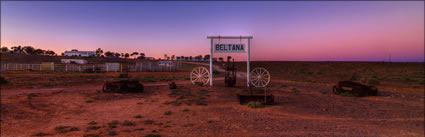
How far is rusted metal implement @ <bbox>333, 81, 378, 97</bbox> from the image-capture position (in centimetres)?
1498

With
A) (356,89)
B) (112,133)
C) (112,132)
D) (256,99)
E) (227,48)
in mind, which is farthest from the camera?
(227,48)

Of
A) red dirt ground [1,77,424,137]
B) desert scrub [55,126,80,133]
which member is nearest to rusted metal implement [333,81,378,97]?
red dirt ground [1,77,424,137]

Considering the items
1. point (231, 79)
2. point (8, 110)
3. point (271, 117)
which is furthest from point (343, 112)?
point (8, 110)

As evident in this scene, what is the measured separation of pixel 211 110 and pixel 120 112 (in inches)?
167

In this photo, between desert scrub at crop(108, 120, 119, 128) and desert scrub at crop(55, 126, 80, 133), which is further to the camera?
desert scrub at crop(108, 120, 119, 128)

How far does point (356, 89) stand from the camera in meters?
15.0

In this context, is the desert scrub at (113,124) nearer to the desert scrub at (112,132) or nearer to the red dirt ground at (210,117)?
the red dirt ground at (210,117)

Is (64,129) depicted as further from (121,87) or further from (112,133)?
(121,87)

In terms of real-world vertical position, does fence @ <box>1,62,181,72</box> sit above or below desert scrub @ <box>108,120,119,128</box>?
above

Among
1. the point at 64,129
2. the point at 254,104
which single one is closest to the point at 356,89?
the point at 254,104

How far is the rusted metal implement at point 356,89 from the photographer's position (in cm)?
1498

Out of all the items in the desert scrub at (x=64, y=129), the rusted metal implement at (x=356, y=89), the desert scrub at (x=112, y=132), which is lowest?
the desert scrub at (x=64, y=129)

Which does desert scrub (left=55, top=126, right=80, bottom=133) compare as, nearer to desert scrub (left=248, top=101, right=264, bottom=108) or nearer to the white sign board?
desert scrub (left=248, top=101, right=264, bottom=108)

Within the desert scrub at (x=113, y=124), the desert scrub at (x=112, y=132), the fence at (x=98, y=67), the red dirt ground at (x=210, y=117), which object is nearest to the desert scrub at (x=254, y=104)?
the red dirt ground at (x=210, y=117)
